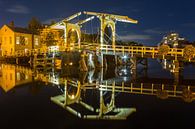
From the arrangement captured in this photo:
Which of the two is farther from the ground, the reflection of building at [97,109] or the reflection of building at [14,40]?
the reflection of building at [14,40]

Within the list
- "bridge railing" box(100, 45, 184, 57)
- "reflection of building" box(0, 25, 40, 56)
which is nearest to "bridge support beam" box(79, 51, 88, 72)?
"bridge railing" box(100, 45, 184, 57)

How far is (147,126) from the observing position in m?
9.40

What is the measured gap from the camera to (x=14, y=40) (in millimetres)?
52875

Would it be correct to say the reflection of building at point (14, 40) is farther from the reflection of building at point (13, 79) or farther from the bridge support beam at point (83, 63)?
the reflection of building at point (13, 79)

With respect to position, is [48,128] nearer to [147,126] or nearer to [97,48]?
[147,126]

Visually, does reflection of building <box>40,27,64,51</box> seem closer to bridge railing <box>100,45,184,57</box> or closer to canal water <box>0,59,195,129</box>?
bridge railing <box>100,45,184,57</box>

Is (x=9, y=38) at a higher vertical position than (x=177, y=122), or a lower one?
higher

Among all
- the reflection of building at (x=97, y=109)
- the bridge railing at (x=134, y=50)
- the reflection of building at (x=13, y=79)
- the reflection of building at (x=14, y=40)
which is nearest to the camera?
the reflection of building at (x=97, y=109)

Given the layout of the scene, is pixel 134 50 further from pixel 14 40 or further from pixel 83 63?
pixel 14 40

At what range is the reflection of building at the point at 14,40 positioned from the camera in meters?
53.0

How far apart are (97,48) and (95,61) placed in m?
2.34

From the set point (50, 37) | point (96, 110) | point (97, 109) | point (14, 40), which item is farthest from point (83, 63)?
point (50, 37)

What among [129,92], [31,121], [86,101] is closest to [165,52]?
[129,92]

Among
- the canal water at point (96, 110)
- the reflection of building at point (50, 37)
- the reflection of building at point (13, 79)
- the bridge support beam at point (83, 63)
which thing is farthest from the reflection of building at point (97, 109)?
the reflection of building at point (50, 37)
